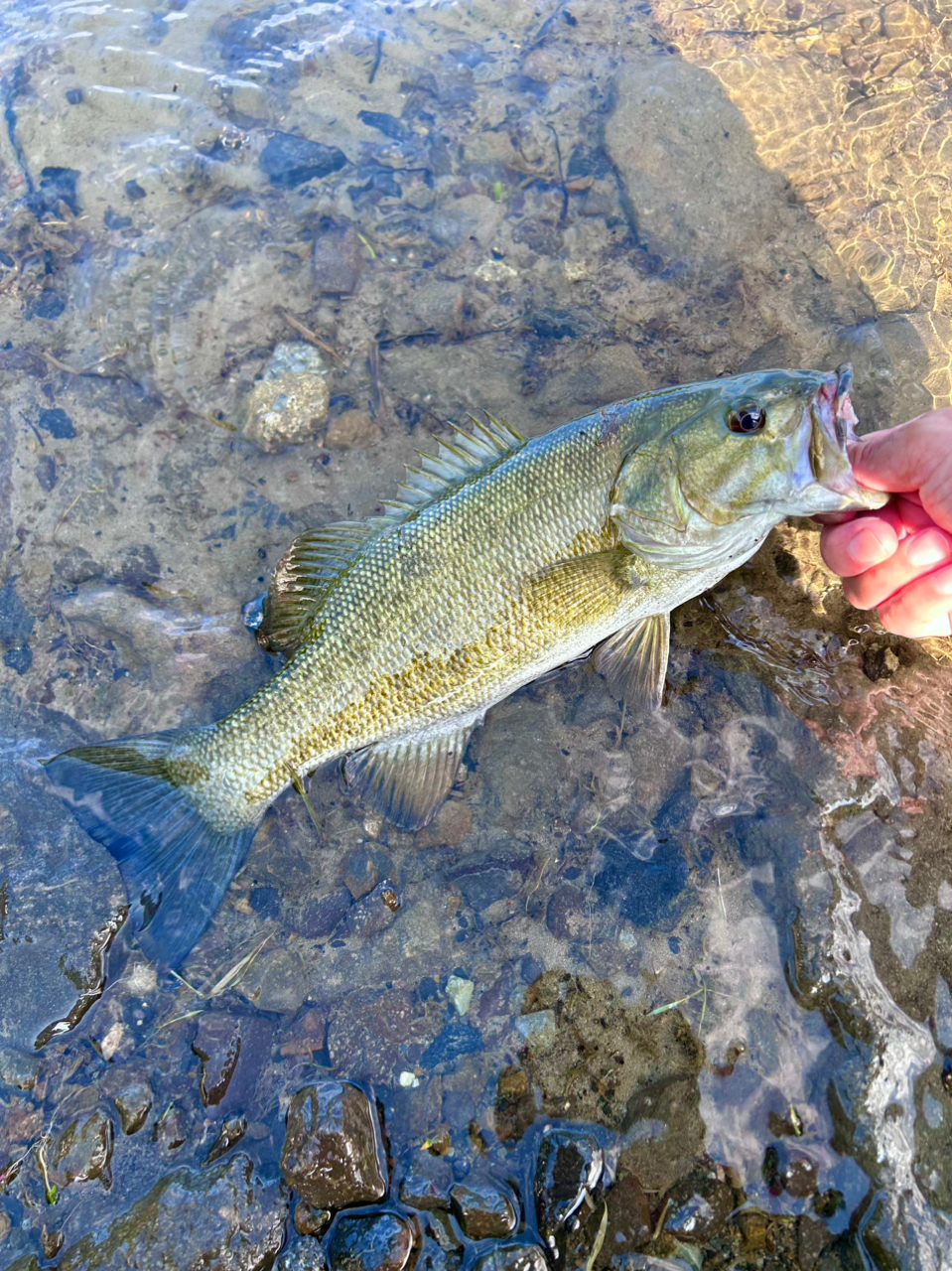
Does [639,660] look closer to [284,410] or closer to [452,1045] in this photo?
[452,1045]

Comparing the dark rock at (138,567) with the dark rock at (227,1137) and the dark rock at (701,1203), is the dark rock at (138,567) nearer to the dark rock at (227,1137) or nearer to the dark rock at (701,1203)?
the dark rock at (227,1137)

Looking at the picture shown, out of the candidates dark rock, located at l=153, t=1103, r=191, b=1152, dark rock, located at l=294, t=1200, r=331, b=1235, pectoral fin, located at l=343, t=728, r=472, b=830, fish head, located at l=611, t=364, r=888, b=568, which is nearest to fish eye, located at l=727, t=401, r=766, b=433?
fish head, located at l=611, t=364, r=888, b=568

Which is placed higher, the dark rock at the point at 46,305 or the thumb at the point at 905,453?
the dark rock at the point at 46,305

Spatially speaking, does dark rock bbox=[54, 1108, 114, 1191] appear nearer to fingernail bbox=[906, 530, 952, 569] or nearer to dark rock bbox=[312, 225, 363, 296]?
fingernail bbox=[906, 530, 952, 569]

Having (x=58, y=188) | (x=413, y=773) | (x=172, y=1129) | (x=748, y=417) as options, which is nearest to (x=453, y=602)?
(x=413, y=773)

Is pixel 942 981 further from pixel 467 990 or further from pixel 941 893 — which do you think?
pixel 467 990

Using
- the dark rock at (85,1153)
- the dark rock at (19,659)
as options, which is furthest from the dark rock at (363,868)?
the dark rock at (19,659)
